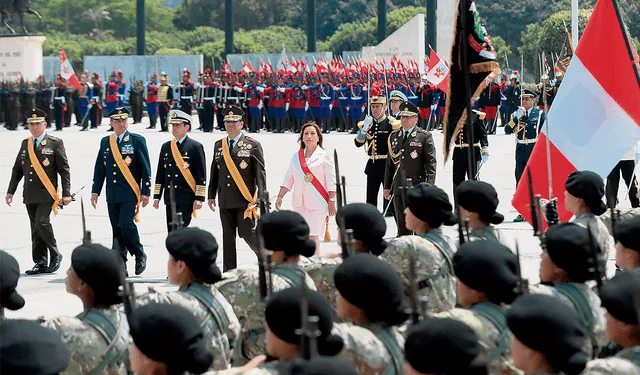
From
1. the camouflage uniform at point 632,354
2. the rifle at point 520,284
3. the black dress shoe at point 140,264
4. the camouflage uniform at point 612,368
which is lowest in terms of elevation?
the black dress shoe at point 140,264

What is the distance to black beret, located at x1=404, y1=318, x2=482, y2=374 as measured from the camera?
414 centimetres

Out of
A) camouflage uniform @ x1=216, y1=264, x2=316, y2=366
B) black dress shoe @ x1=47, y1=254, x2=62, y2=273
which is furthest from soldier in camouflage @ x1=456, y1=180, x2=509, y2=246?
black dress shoe @ x1=47, y1=254, x2=62, y2=273

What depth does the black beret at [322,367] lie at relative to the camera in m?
3.79

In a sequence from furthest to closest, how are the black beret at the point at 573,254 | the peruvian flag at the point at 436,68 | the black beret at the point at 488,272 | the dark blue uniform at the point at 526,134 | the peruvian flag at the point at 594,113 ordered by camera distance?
the peruvian flag at the point at 436,68, the dark blue uniform at the point at 526,134, the peruvian flag at the point at 594,113, the black beret at the point at 573,254, the black beret at the point at 488,272

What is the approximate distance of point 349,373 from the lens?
3846 millimetres

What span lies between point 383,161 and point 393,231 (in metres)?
0.88

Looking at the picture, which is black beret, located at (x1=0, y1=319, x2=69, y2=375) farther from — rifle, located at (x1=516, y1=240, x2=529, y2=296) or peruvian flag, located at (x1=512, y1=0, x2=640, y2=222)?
peruvian flag, located at (x1=512, y1=0, x2=640, y2=222)

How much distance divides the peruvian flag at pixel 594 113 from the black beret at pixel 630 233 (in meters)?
3.38

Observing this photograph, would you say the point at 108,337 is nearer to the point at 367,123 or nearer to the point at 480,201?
the point at 480,201

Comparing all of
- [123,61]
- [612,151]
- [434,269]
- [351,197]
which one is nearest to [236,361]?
[434,269]

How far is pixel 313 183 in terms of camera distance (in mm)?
11773

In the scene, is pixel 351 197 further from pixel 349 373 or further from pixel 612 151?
pixel 349 373

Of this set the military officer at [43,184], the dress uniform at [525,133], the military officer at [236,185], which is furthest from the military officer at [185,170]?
the dress uniform at [525,133]

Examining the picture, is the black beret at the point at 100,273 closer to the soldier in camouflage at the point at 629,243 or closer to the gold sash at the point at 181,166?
the soldier in camouflage at the point at 629,243
